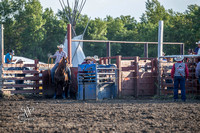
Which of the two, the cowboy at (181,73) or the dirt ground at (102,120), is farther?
the cowboy at (181,73)

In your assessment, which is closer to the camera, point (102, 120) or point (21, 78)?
point (102, 120)

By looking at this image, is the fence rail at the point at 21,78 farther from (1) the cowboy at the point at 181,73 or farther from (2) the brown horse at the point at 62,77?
(1) the cowboy at the point at 181,73

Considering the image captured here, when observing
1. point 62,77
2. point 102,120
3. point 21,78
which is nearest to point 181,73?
point 62,77

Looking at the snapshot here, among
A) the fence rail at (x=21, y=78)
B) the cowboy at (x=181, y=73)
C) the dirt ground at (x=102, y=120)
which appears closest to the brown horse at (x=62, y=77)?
the fence rail at (x=21, y=78)

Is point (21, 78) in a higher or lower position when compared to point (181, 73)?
lower

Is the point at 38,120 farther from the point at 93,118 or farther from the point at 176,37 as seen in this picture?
the point at 176,37

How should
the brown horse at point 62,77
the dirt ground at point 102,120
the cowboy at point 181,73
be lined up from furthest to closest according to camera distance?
the brown horse at point 62,77 < the cowboy at point 181,73 < the dirt ground at point 102,120

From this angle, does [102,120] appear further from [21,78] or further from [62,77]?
[21,78]

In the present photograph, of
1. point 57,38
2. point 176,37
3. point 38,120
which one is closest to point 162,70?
point 38,120

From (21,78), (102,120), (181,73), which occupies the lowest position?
(102,120)

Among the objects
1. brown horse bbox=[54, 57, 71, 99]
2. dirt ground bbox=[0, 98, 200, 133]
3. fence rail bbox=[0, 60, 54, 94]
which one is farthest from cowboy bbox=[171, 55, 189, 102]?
fence rail bbox=[0, 60, 54, 94]

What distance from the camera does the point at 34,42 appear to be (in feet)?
147

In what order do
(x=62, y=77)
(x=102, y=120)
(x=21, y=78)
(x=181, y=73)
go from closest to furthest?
(x=102, y=120)
(x=181, y=73)
(x=62, y=77)
(x=21, y=78)

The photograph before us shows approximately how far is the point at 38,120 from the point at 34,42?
38.9 m
